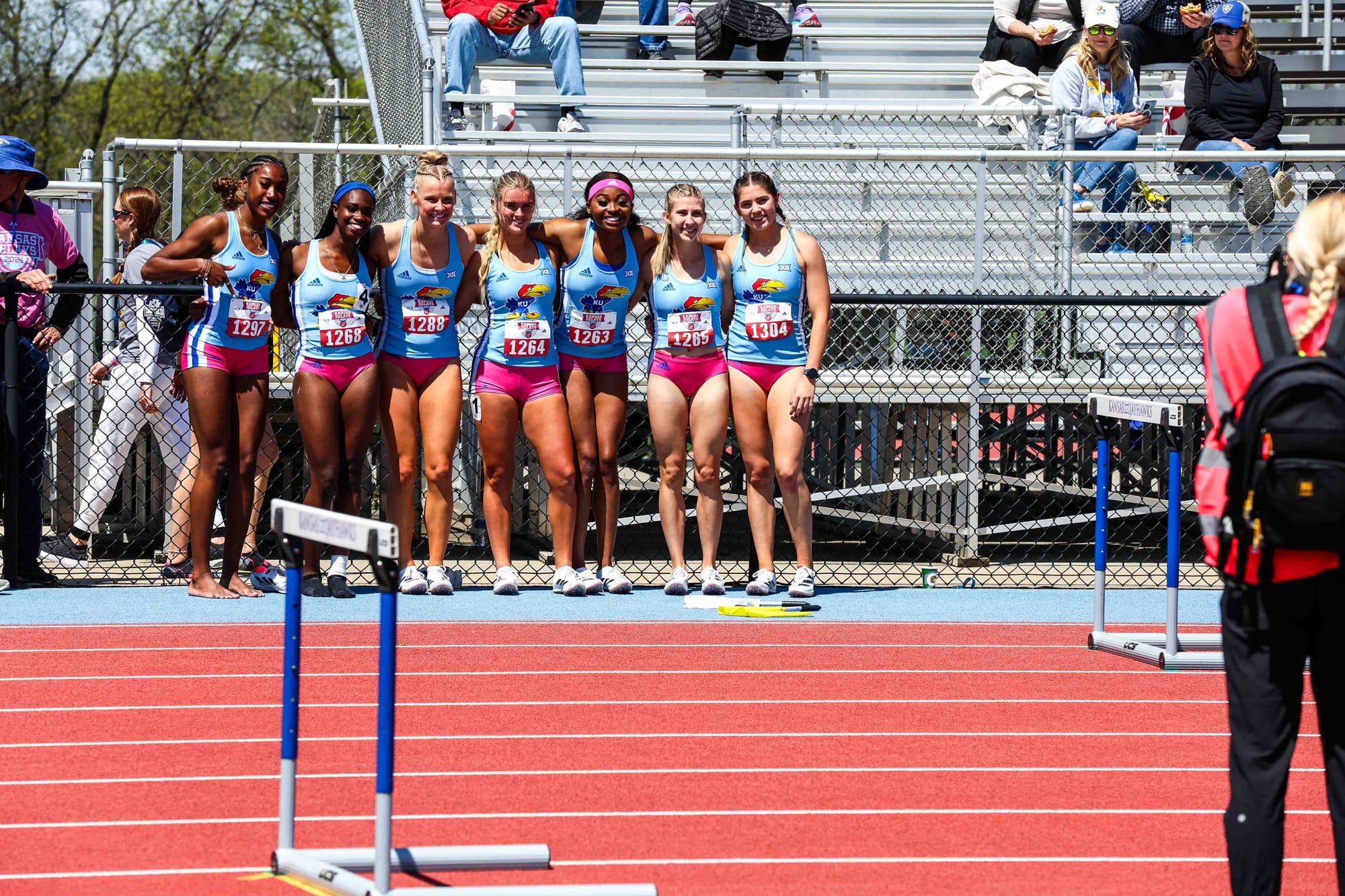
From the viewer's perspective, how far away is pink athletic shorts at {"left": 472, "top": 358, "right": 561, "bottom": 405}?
8.76 m

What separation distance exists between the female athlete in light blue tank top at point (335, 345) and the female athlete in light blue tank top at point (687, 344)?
4.88 feet

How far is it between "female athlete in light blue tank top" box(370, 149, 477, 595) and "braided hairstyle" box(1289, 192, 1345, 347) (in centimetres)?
557

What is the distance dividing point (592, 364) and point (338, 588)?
1794mm

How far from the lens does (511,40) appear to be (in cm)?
1360

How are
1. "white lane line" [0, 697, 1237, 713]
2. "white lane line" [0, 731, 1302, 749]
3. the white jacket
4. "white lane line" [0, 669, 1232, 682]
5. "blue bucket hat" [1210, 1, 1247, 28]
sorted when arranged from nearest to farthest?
"white lane line" [0, 731, 1302, 749] < "white lane line" [0, 697, 1237, 713] < "white lane line" [0, 669, 1232, 682] < "blue bucket hat" [1210, 1, 1247, 28] < the white jacket

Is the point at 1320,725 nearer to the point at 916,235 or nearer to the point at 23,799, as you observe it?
the point at 23,799

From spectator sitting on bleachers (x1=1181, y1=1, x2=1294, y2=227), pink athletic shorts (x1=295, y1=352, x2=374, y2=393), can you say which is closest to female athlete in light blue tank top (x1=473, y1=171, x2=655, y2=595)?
pink athletic shorts (x1=295, y1=352, x2=374, y2=393)

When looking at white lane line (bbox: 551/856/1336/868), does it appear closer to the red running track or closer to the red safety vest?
the red running track

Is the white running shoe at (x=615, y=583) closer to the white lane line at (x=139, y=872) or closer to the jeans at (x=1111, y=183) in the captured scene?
the jeans at (x=1111, y=183)

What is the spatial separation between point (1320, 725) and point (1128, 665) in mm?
3651

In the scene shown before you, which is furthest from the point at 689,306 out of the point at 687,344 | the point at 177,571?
the point at 177,571

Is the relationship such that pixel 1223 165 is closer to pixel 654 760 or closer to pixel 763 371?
pixel 763 371

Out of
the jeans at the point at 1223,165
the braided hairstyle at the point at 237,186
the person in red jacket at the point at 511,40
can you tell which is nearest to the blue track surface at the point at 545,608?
the braided hairstyle at the point at 237,186

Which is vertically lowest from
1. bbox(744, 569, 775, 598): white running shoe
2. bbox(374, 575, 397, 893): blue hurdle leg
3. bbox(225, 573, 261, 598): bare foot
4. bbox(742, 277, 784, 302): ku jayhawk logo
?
bbox(225, 573, 261, 598): bare foot
